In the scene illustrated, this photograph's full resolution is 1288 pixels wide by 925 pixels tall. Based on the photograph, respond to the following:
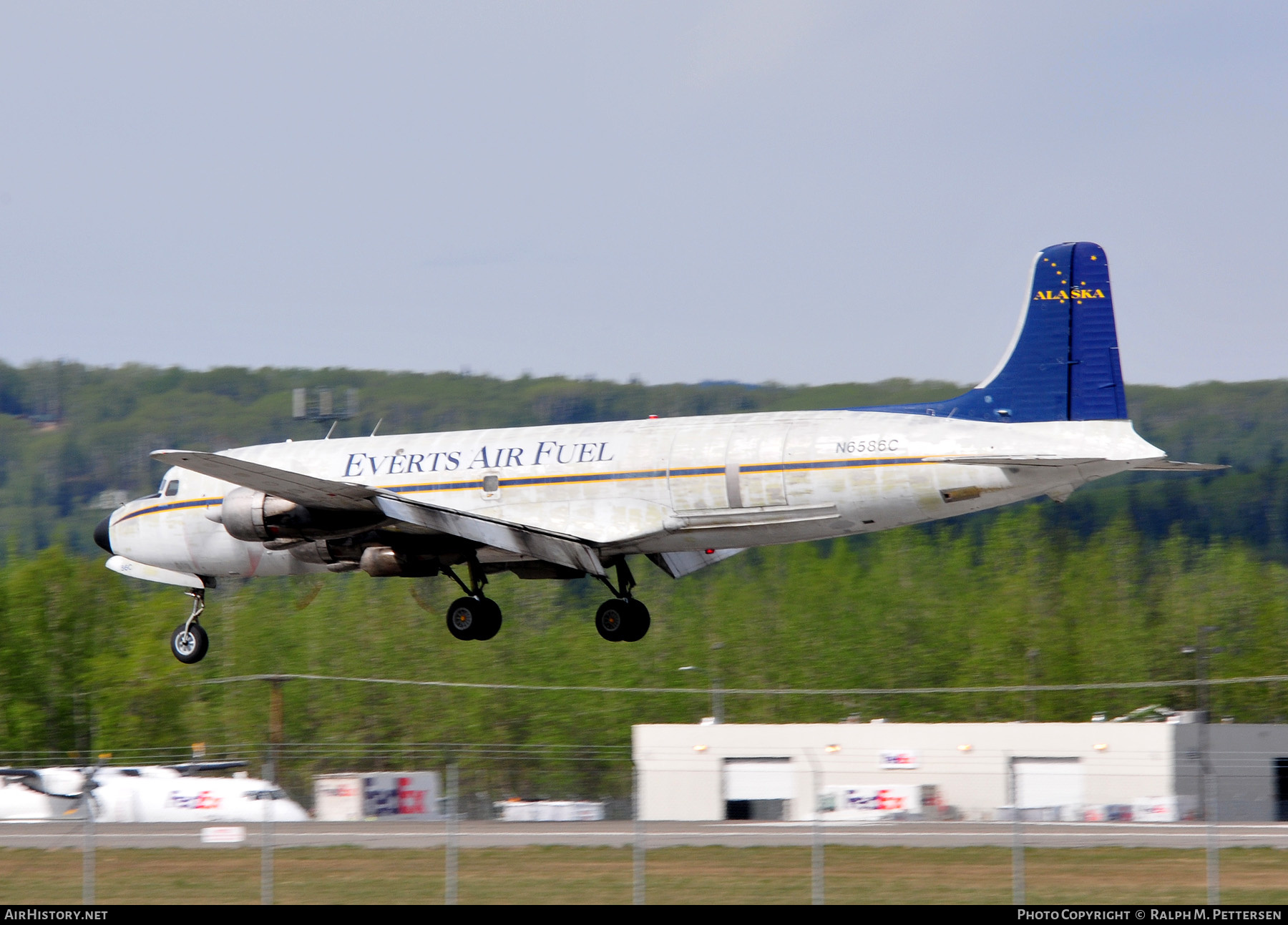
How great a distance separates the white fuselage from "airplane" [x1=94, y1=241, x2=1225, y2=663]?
34 mm

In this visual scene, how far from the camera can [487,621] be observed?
33.5 metres

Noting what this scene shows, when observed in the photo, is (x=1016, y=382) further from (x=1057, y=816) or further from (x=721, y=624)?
(x=721, y=624)

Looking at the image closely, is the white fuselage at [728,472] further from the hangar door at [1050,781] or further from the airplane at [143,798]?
the hangar door at [1050,781]

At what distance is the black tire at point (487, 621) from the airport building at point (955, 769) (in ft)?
43.5

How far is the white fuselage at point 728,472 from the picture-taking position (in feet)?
95.7

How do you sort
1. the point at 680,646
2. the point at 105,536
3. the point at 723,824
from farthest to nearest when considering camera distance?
the point at 680,646, the point at 723,824, the point at 105,536

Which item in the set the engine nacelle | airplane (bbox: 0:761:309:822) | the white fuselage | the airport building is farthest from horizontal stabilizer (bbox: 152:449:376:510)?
airplane (bbox: 0:761:309:822)

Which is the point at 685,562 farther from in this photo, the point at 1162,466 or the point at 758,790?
the point at 758,790

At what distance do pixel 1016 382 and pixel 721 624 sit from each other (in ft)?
191

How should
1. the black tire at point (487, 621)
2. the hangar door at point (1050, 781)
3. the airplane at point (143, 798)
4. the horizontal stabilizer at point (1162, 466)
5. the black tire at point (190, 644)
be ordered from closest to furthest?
the horizontal stabilizer at point (1162, 466) < the black tire at point (487, 621) < the black tire at point (190, 644) < the airplane at point (143, 798) < the hangar door at point (1050, 781)

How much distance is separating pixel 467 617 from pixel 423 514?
3.55 m

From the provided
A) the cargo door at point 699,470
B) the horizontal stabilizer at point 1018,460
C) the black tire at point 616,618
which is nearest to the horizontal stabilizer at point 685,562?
the black tire at point 616,618

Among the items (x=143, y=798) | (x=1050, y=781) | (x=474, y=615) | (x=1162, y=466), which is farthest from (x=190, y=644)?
(x=1050, y=781)

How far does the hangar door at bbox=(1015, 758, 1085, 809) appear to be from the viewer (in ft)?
164
